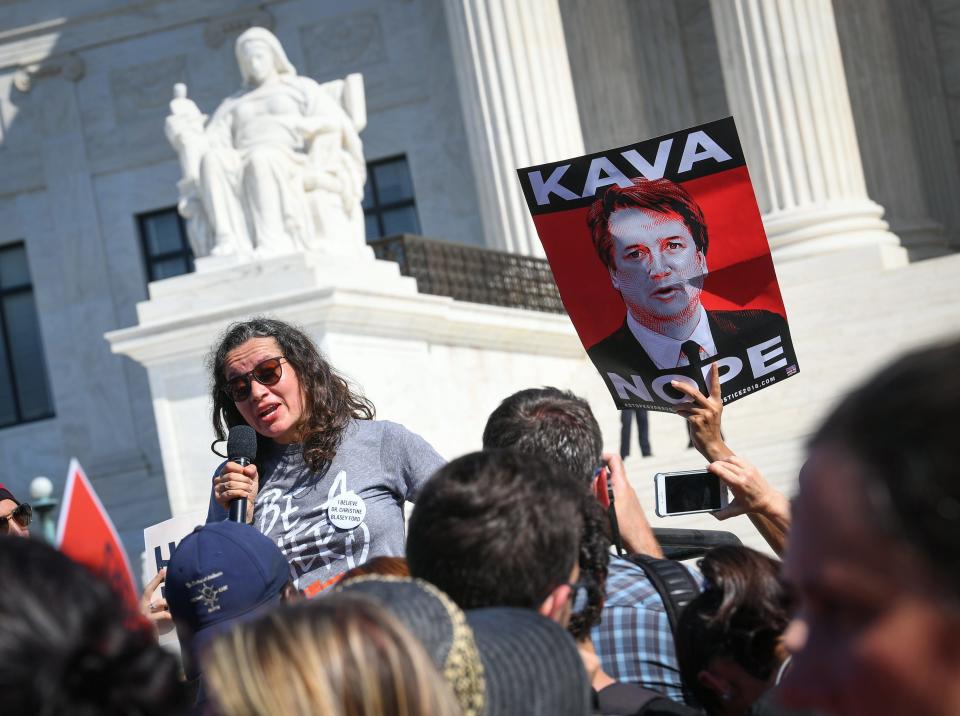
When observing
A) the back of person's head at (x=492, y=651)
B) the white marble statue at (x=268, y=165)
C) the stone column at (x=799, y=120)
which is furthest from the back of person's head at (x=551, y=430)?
the stone column at (x=799, y=120)

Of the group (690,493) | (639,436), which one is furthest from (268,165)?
(690,493)

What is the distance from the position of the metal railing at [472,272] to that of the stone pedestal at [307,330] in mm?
1994

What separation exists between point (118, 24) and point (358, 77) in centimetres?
1312

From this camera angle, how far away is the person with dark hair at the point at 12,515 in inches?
183

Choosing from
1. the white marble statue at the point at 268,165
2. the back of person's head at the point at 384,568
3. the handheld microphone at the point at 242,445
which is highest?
the white marble statue at the point at 268,165

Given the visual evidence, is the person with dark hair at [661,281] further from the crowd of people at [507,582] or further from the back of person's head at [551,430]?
the back of person's head at [551,430]

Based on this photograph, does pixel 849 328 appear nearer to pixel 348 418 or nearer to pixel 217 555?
pixel 348 418

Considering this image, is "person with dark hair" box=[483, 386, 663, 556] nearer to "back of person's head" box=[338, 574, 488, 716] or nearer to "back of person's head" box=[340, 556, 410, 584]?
"back of person's head" box=[340, 556, 410, 584]

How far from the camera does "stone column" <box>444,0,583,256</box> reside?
750 inches

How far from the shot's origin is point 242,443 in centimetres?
432

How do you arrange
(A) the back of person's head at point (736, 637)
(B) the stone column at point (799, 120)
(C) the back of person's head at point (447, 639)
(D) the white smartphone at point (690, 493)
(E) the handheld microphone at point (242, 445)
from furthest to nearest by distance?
(B) the stone column at point (799, 120) < (E) the handheld microphone at point (242, 445) < (D) the white smartphone at point (690, 493) < (A) the back of person's head at point (736, 637) < (C) the back of person's head at point (447, 639)

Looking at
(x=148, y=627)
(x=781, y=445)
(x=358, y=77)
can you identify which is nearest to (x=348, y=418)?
(x=148, y=627)

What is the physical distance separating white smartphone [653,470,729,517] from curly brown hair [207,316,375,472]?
969 mm

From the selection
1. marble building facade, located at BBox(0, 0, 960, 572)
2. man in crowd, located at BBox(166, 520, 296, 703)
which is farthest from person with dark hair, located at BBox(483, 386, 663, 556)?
marble building facade, located at BBox(0, 0, 960, 572)
